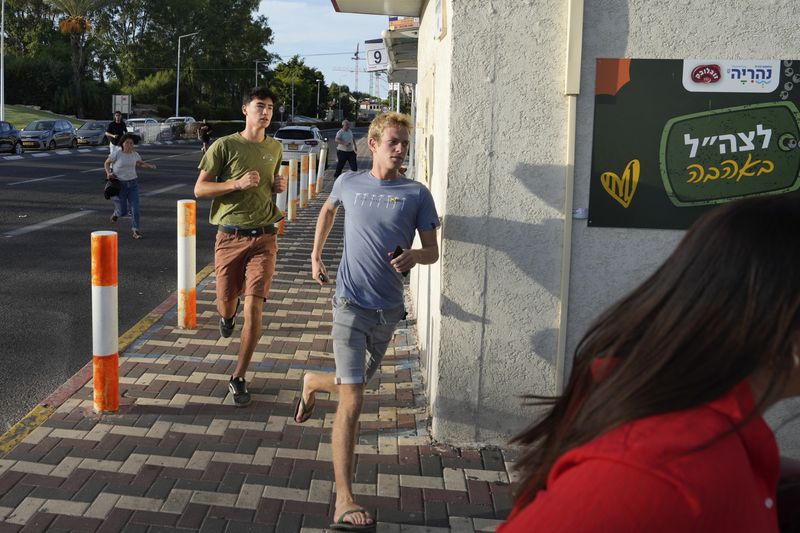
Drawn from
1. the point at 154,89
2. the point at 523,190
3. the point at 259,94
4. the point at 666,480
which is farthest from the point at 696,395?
the point at 154,89

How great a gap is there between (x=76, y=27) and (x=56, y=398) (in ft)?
271

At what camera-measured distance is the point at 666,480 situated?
106 centimetres

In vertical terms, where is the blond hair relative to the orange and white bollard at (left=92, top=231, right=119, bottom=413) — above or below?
above

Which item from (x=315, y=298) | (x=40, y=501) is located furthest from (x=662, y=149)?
(x=315, y=298)

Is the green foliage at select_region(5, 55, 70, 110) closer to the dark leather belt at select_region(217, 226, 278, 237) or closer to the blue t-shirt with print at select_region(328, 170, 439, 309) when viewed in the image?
the dark leather belt at select_region(217, 226, 278, 237)

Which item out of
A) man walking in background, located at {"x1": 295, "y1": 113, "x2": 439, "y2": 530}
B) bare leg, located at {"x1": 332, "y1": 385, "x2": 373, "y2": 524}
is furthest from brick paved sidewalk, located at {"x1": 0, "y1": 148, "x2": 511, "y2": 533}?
man walking in background, located at {"x1": 295, "y1": 113, "x2": 439, "y2": 530}

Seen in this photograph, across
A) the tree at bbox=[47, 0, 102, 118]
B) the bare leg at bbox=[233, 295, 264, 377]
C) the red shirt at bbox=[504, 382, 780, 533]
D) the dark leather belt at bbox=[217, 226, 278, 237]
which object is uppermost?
the tree at bbox=[47, 0, 102, 118]

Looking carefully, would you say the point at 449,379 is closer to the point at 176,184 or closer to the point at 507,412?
the point at 507,412

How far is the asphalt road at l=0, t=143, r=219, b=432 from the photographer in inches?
251

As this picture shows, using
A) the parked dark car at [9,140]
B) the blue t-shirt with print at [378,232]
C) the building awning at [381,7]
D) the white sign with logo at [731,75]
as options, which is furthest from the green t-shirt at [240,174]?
the parked dark car at [9,140]

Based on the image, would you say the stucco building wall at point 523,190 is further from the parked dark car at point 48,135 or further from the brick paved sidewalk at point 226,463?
the parked dark car at point 48,135

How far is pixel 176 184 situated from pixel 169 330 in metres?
16.9

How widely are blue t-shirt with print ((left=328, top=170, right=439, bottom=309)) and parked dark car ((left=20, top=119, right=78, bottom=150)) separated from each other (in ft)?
121

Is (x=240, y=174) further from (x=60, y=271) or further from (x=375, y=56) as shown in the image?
(x=375, y=56)
